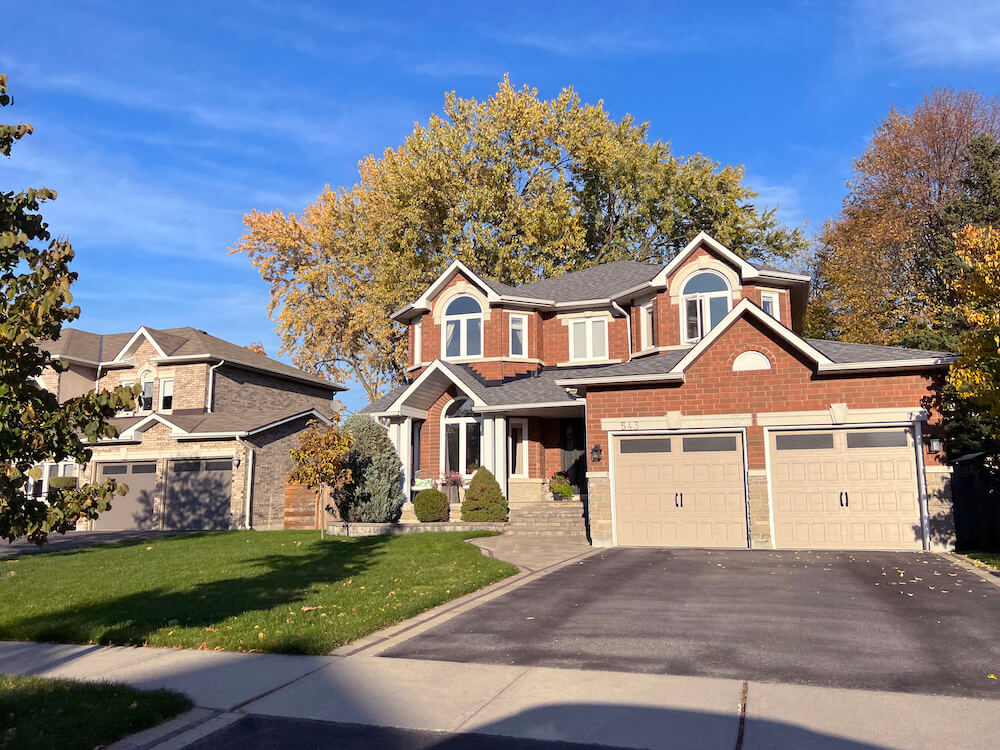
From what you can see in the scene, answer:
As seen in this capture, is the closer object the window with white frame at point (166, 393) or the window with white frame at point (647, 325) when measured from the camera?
the window with white frame at point (647, 325)

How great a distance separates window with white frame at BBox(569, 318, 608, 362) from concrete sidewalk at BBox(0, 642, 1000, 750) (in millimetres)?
21299

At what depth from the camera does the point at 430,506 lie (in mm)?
23031

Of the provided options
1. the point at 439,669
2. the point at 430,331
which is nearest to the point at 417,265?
the point at 430,331

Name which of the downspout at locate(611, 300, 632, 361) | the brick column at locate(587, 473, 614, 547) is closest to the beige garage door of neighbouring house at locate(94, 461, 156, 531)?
the downspout at locate(611, 300, 632, 361)

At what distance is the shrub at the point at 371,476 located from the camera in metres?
23.4

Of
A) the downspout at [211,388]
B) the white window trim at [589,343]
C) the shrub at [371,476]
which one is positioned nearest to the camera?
the shrub at [371,476]

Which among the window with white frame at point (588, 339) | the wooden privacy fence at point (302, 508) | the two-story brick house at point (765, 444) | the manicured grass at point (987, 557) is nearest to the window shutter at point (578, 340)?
the window with white frame at point (588, 339)

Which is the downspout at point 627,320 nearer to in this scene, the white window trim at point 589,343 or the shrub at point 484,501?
the white window trim at point 589,343

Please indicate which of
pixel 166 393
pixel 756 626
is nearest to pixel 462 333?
pixel 166 393

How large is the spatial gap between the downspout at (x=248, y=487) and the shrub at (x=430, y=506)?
8178 millimetres

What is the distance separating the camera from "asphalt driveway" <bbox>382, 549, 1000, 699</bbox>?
678 cm

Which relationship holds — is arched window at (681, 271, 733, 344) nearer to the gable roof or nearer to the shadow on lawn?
the shadow on lawn

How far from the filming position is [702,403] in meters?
17.1

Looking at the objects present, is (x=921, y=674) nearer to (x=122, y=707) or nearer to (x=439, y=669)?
(x=439, y=669)
